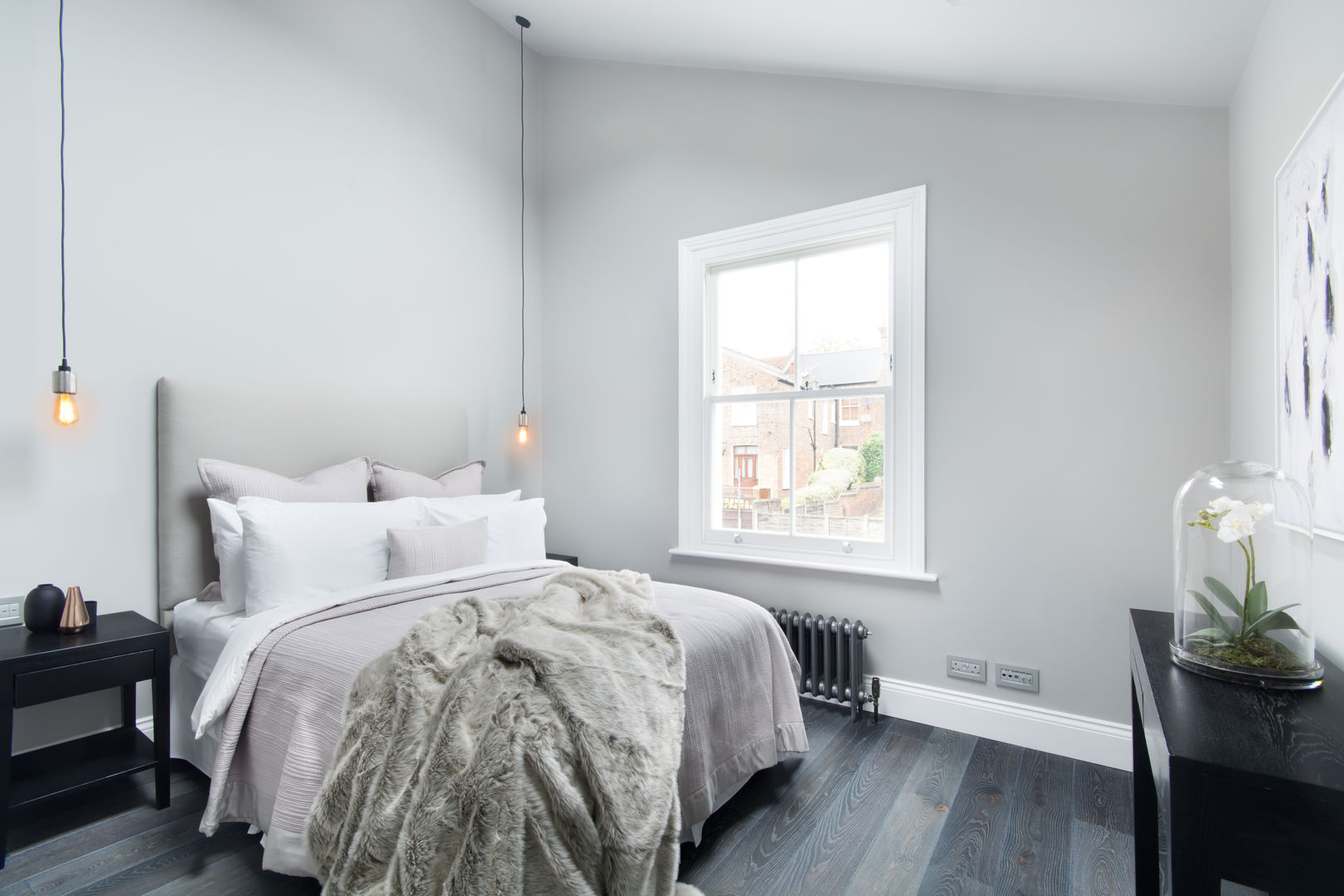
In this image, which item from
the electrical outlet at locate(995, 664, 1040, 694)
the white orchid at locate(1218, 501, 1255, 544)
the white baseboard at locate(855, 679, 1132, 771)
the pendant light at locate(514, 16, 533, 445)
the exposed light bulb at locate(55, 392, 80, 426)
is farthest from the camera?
the pendant light at locate(514, 16, 533, 445)

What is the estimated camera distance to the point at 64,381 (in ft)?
6.95

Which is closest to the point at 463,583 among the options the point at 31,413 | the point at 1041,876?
the point at 31,413

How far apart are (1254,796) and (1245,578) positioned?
742mm

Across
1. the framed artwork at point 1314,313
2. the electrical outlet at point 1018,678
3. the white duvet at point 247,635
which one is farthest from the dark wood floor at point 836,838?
the framed artwork at point 1314,313

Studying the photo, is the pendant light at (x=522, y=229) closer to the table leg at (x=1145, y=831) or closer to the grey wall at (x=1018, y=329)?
the grey wall at (x=1018, y=329)

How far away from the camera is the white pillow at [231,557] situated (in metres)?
2.28

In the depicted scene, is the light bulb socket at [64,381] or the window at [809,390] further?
the window at [809,390]

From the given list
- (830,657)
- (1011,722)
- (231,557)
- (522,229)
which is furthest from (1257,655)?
(522,229)

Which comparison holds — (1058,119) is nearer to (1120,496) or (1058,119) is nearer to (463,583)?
(1120,496)

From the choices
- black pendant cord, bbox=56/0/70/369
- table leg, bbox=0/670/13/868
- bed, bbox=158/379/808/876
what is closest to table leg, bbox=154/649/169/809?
bed, bbox=158/379/808/876

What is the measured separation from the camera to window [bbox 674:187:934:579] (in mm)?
2838

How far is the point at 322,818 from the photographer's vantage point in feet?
4.78

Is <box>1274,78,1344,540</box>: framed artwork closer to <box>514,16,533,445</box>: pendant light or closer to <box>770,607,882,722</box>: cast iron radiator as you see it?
<box>770,607,882,722</box>: cast iron radiator

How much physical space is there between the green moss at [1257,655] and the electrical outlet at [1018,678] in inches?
52.2
